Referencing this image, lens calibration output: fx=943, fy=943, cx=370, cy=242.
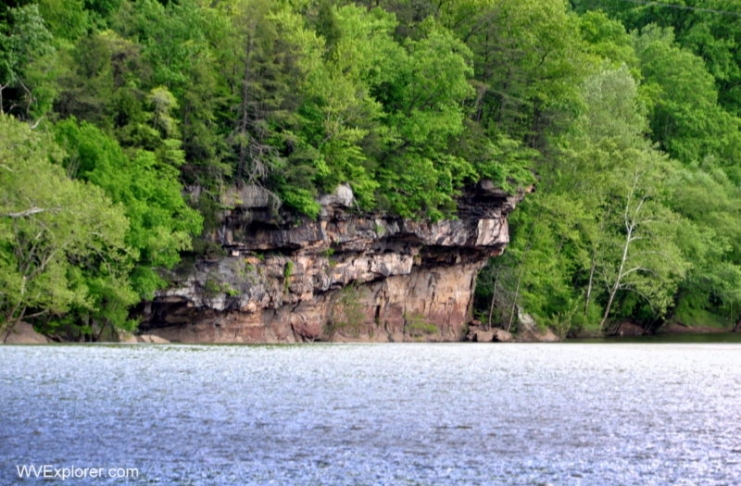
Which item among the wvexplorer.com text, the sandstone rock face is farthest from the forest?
the wvexplorer.com text

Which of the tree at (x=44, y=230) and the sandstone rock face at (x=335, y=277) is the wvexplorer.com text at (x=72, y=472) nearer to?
the tree at (x=44, y=230)

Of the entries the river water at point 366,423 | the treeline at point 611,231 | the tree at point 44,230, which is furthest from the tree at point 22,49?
the treeline at point 611,231

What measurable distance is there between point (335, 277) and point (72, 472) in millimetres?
45814

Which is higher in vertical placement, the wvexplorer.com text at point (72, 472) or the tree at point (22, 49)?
the tree at point (22, 49)

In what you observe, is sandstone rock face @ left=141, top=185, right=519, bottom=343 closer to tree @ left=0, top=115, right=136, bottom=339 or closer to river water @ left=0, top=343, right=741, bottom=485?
tree @ left=0, top=115, right=136, bottom=339

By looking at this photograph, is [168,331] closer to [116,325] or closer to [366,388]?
[116,325]

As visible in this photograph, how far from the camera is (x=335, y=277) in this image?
59031 millimetres

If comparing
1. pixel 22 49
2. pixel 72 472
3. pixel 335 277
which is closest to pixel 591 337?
pixel 335 277

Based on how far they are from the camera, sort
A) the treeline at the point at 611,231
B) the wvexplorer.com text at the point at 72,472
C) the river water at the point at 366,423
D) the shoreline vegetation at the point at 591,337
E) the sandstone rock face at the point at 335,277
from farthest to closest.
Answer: the treeline at the point at 611,231 < the sandstone rock face at the point at 335,277 < the shoreline vegetation at the point at 591,337 < the river water at the point at 366,423 < the wvexplorer.com text at the point at 72,472

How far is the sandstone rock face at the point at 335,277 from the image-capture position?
173 ft

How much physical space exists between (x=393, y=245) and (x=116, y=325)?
2126 centimetres

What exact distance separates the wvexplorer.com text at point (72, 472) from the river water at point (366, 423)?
16 cm

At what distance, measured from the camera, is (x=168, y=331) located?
52.3m

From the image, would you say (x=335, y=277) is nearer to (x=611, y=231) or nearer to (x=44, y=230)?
(x=44, y=230)
